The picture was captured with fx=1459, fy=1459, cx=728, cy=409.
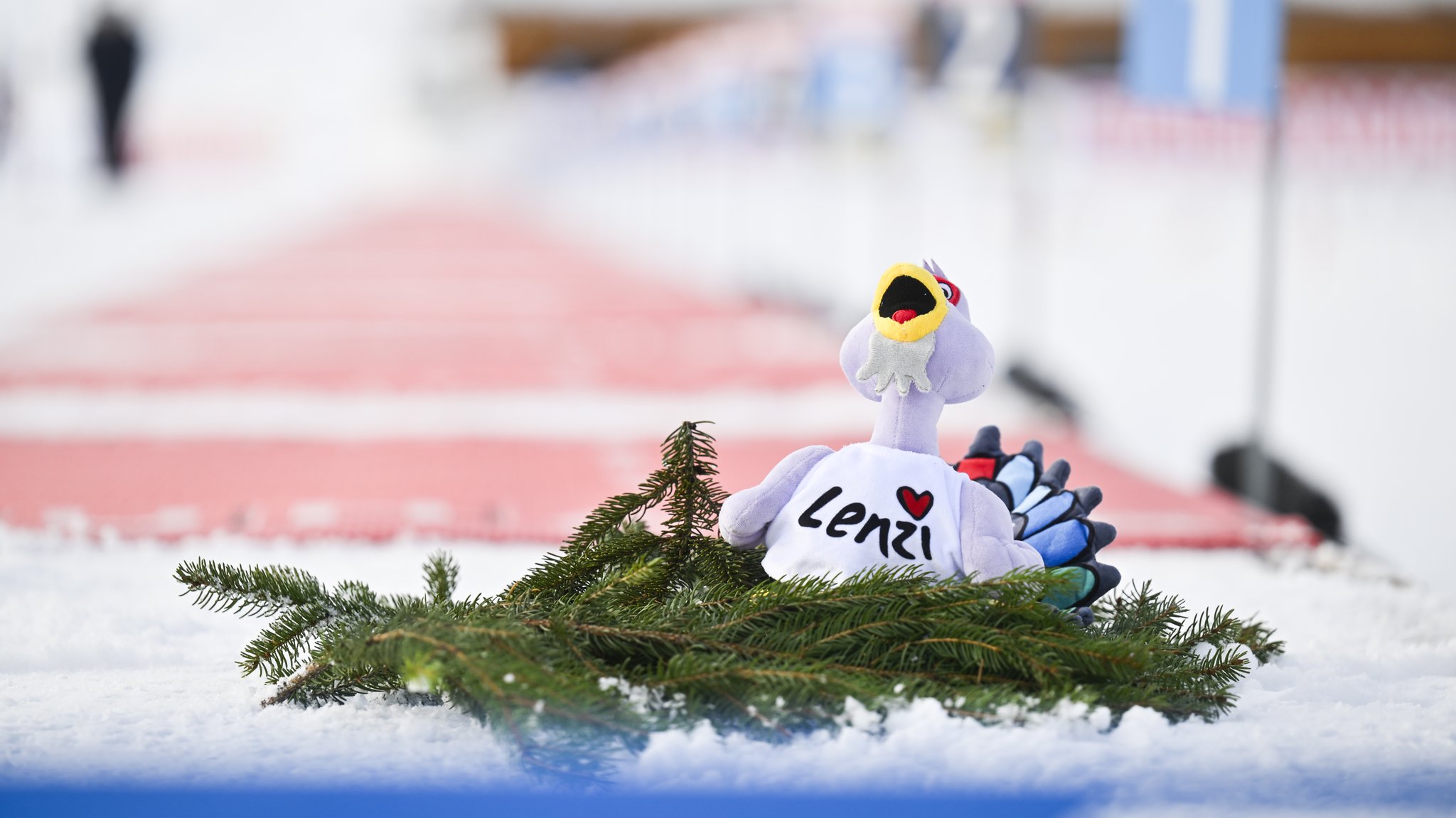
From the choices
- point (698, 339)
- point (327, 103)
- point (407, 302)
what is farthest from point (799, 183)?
point (327, 103)

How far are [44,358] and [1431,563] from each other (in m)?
3.57

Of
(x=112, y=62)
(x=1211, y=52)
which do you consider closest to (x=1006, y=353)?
(x=1211, y=52)

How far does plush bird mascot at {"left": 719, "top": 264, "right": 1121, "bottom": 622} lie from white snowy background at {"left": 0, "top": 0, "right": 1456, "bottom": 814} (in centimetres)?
16

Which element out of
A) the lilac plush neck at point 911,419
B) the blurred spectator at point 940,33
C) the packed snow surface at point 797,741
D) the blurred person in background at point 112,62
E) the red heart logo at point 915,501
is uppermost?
the blurred person in background at point 112,62

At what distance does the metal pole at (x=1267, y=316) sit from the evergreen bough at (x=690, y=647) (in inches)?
53.0

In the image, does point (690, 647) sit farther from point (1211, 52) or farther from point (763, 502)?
point (1211, 52)

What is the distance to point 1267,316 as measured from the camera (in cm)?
255

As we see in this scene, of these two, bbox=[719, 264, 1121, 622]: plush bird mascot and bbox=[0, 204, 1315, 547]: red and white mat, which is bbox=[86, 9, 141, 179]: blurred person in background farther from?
bbox=[719, 264, 1121, 622]: plush bird mascot

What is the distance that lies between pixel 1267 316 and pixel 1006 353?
2135 mm

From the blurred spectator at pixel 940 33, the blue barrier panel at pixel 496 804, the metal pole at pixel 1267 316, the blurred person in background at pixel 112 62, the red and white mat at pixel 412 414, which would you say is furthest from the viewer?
the blurred person in background at pixel 112 62

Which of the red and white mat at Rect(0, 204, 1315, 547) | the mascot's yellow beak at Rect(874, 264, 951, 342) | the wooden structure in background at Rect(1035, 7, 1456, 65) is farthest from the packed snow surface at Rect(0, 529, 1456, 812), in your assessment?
the wooden structure in background at Rect(1035, 7, 1456, 65)

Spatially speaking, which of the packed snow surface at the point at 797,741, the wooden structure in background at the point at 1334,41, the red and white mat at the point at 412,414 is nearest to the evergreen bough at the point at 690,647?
the packed snow surface at the point at 797,741

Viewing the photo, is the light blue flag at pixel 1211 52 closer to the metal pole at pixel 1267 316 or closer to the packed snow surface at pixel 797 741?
the metal pole at pixel 1267 316

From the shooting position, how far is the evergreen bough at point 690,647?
109cm
